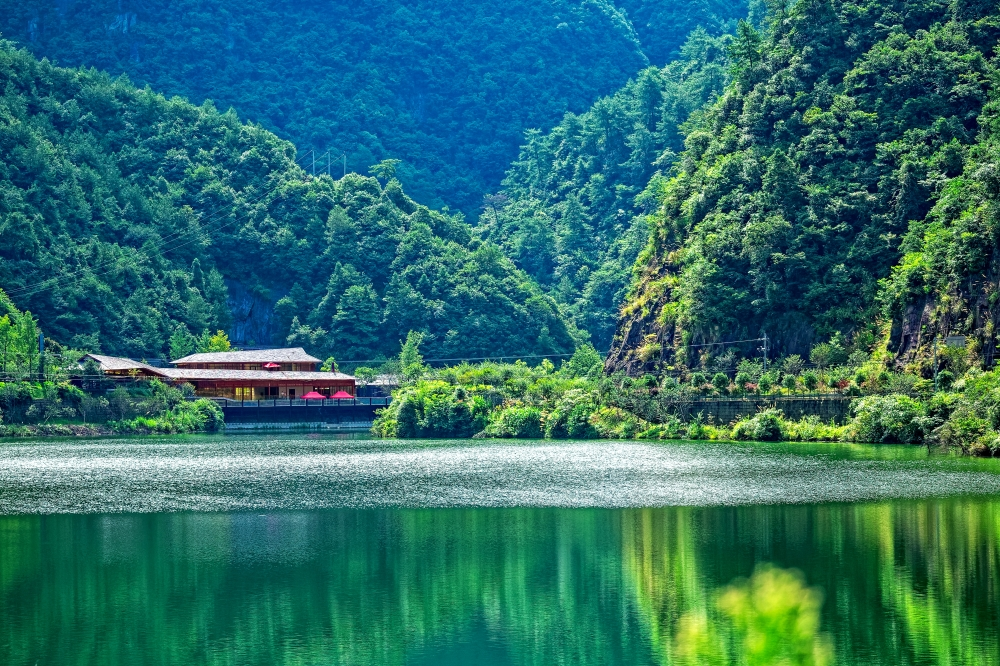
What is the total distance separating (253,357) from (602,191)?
67877mm

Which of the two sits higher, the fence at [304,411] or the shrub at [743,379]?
the shrub at [743,379]

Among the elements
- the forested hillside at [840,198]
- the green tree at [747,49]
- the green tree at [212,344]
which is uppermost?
the green tree at [747,49]

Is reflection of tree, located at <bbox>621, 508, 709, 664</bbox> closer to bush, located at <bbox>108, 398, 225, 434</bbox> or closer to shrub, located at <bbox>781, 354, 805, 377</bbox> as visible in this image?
shrub, located at <bbox>781, 354, 805, 377</bbox>

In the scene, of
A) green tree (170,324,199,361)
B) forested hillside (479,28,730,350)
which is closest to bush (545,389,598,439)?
green tree (170,324,199,361)

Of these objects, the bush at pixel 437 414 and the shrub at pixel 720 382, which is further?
the bush at pixel 437 414

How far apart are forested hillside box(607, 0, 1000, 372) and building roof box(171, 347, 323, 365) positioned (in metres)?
35.1

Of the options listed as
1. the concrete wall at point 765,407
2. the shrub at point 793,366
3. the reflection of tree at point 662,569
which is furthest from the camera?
the shrub at point 793,366

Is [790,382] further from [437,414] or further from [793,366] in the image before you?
[437,414]

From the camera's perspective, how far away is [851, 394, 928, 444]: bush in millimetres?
64688

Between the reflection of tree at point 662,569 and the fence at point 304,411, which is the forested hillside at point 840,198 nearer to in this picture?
the fence at point 304,411

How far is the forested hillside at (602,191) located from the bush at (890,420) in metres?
89.5

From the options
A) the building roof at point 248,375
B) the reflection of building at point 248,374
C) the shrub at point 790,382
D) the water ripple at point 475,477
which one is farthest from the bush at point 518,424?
the reflection of building at point 248,374

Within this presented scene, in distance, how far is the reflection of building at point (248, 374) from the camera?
110312 mm

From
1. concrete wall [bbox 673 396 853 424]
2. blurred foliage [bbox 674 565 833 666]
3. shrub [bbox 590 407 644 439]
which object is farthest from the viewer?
shrub [bbox 590 407 644 439]
